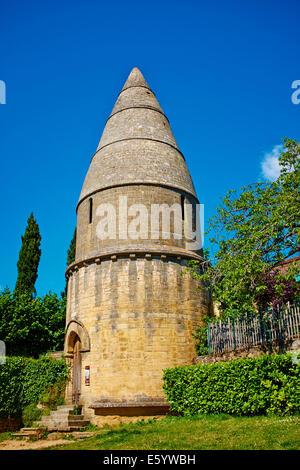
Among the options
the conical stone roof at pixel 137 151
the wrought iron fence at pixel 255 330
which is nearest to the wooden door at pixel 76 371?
the wrought iron fence at pixel 255 330

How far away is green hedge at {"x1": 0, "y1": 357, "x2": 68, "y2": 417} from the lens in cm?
1697

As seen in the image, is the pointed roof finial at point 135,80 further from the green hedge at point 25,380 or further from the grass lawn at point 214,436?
the grass lawn at point 214,436

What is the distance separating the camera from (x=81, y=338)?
1705 cm

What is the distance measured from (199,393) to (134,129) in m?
12.8

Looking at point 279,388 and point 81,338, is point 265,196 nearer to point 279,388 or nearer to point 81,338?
point 279,388

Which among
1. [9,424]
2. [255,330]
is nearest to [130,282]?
[255,330]

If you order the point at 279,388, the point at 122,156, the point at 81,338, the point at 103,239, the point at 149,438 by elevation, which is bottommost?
the point at 149,438

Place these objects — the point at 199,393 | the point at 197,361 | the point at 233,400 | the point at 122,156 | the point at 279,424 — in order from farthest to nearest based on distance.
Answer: the point at 122,156 < the point at 197,361 < the point at 199,393 < the point at 233,400 < the point at 279,424

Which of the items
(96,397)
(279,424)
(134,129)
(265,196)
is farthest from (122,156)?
(279,424)

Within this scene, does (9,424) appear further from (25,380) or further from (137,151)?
(137,151)

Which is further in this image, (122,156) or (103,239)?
(122,156)

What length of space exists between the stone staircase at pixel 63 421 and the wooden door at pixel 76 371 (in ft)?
2.36

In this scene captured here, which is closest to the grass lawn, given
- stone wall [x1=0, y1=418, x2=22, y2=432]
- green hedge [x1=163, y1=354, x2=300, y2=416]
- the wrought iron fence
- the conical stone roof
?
green hedge [x1=163, y1=354, x2=300, y2=416]

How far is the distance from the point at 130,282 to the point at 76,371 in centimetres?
447
